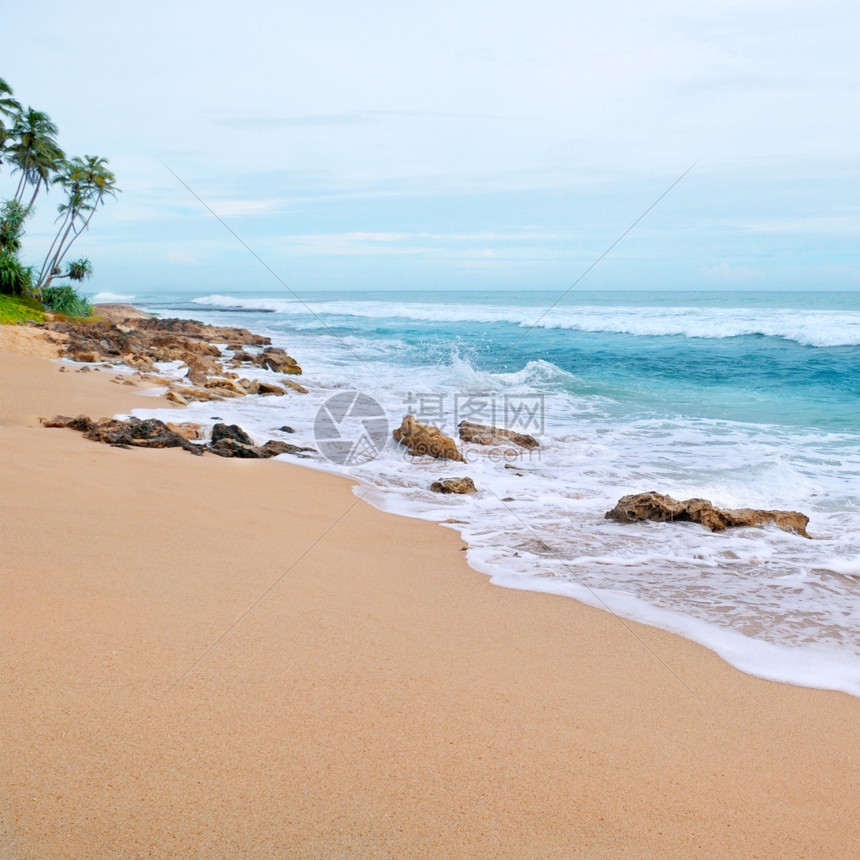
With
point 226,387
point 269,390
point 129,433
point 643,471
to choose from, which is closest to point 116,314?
point 226,387

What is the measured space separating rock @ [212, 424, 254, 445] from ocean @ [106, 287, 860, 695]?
766mm

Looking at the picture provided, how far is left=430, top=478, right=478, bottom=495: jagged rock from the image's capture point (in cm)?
652

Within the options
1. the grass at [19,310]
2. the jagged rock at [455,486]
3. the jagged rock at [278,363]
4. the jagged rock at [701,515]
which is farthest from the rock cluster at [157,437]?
the grass at [19,310]

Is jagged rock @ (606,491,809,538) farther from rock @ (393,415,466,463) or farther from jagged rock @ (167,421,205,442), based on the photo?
jagged rock @ (167,421,205,442)

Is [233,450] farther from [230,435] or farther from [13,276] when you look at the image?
[13,276]

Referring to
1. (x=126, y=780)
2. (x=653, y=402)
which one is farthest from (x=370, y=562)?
(x=653, y=402)

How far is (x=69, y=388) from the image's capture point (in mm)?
9953

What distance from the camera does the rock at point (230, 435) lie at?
749 cm

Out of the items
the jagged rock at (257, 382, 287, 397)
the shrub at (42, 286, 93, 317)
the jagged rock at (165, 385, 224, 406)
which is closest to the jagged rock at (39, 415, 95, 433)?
the jagged rock at (165, 385, 224, 406)

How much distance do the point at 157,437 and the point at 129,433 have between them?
280 mm

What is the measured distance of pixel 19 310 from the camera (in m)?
19.6

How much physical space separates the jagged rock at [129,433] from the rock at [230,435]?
38 centimetres

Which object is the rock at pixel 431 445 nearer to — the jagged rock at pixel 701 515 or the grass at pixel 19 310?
the jagged rock at pixel 701 515

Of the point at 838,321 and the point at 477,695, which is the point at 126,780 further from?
the point at 838,321
